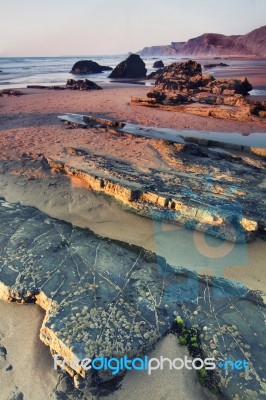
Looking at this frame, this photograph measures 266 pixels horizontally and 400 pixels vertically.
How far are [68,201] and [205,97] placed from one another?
1231 centimetres

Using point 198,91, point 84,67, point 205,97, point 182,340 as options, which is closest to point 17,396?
point 182,340

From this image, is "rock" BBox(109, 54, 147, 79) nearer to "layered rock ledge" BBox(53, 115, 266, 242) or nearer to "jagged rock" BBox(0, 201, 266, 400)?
"layered rock ledge" BBox(53, 115, 266, 242)

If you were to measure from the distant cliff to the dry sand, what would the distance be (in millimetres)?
100001

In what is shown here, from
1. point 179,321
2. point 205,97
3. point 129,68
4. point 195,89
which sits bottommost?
point 179,321

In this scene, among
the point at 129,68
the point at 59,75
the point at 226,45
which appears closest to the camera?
the point at 129,68

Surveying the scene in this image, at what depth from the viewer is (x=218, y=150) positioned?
732 centimetres

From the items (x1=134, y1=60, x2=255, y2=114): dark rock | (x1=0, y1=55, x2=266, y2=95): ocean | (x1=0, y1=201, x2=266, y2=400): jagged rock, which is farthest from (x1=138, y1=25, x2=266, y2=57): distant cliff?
(x1=0, y1=201, x2=266, y2=400): jagged rock

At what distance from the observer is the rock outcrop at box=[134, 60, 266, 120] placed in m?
11.4

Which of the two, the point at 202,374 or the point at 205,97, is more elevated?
the point at 205,97

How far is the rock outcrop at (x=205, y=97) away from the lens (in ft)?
37.5

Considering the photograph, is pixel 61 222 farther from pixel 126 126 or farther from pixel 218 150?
pixel 126 126

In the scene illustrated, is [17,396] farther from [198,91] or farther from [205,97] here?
[198,91]

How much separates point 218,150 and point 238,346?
550 centimetres

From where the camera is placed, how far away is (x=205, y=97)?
14.9 meters
